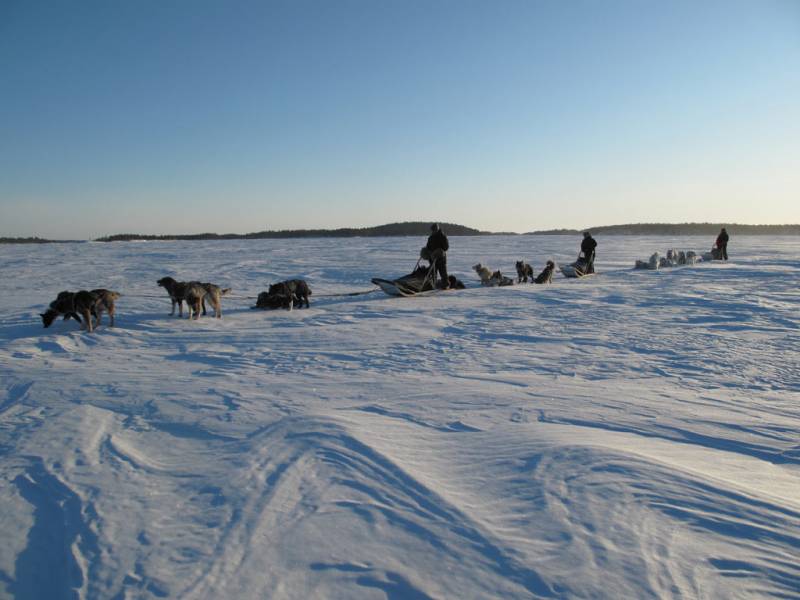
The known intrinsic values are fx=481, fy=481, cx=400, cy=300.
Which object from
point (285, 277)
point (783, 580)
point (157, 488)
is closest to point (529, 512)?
point (783, 580)

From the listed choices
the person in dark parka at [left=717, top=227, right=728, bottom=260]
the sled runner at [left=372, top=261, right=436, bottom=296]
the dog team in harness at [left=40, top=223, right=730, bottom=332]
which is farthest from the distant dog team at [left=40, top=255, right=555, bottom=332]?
the person in dark parka at [left=717, top=227, right=728, bottom=260]

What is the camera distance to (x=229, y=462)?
2.71m

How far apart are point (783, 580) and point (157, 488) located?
273 centimetres

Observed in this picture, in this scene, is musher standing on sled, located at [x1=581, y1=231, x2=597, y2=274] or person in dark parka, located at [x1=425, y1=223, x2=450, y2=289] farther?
musher standing on sled, located at [x1=581, y1=231, x2=597, y2=274]

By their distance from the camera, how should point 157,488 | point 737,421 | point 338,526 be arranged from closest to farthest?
point 338,526 < point 157,488 < point 737,421

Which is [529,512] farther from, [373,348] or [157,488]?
[373,348]

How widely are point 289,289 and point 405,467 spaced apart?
6545 mm

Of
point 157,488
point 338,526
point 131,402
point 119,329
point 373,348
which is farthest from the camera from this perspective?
point 119,329

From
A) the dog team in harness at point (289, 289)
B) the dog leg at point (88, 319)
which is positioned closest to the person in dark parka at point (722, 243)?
the dog team in harness at point (289, 289)

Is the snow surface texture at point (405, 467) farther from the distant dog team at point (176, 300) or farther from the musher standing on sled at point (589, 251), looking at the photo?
the musher standing on sled at point (589, 251)

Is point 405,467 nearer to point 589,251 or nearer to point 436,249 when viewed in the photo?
point 436,249

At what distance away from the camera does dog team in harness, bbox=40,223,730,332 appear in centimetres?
687

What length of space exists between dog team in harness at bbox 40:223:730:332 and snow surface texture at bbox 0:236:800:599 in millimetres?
1076

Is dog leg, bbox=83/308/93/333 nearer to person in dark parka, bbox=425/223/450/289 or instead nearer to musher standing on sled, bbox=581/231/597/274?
person in dark parka, bbox=425/223/450/289
